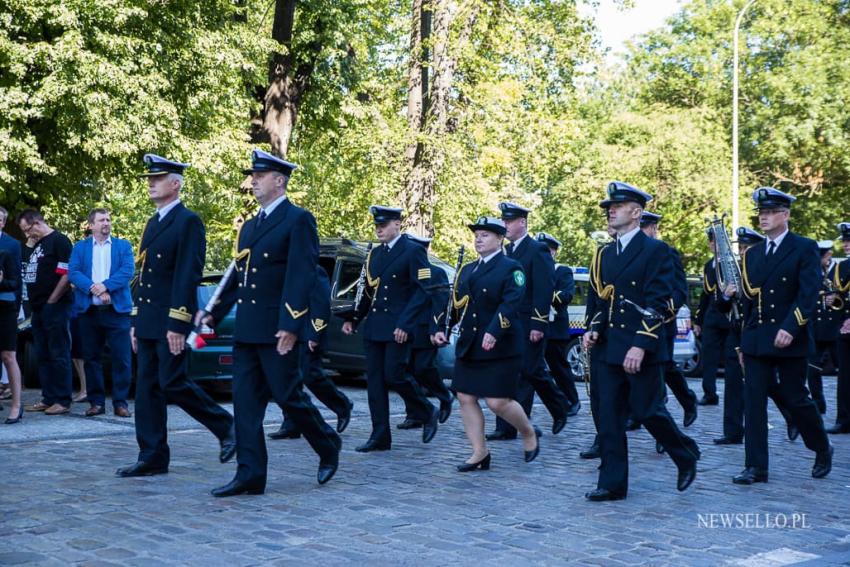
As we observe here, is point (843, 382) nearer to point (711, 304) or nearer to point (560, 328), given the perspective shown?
point (711, 304)

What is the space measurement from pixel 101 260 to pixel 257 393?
15.2ft

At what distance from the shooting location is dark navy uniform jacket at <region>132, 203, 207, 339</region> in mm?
7598

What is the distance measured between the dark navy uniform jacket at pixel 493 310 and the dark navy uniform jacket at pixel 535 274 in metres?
1.30

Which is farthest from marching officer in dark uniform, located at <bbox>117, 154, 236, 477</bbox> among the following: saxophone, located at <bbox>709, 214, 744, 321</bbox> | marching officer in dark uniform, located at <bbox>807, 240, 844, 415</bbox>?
marching officer in dark uniform, located at <bbox>807, 240, 844, 415</bbox>

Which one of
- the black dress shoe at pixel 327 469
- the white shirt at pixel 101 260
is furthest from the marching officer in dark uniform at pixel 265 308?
the white shirt at pixel 101 260

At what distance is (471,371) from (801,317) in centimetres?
230

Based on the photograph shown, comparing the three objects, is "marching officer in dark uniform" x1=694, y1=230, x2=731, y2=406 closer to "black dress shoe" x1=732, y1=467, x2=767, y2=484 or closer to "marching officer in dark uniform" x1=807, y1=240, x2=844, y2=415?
"marching officer in dark uniform" x1=807, y1=240, x2=844, y2=415

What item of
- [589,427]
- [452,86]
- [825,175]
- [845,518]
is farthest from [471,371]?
[825,175]

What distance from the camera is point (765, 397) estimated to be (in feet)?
26.8

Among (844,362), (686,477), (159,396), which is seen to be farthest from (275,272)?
(844,362)

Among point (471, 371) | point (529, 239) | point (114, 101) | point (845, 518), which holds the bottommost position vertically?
point (845, 518)

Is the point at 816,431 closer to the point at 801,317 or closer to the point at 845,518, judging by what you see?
the point at 801,317

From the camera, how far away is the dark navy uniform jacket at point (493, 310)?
27.5 ft

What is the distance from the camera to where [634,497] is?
755 centimetres
